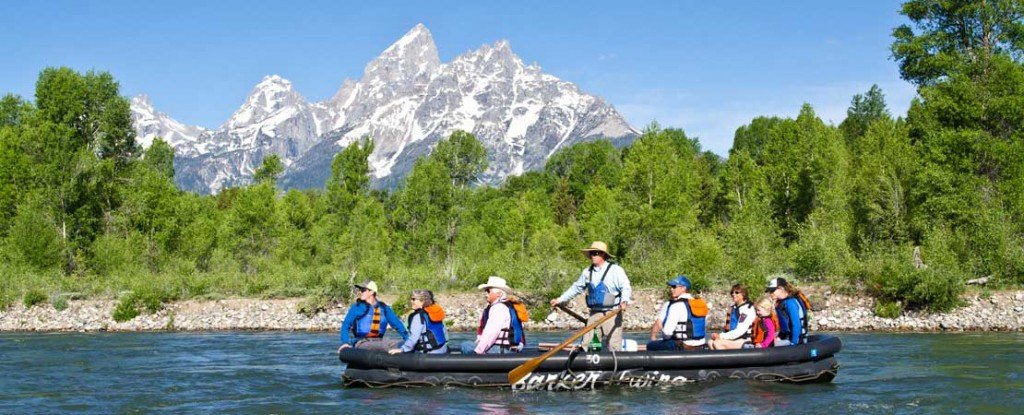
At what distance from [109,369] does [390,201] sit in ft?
254

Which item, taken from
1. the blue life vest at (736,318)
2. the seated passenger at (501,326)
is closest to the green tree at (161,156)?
the seated passenger at (501,326)

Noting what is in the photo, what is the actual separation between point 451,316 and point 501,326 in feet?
66.0

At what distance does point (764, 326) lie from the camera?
50.8 feet

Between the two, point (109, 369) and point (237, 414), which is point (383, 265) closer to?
point (109, 369)

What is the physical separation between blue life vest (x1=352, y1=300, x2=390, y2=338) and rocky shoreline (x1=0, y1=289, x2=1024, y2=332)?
16827mm

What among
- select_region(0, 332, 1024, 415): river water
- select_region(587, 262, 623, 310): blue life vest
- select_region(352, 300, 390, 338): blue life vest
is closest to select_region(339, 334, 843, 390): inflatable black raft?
select_region(0, 332, 1024, 415): river water

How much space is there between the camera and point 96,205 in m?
50.9

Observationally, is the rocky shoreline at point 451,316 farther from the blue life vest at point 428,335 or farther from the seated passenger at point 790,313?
the blue life vest at point 428,335

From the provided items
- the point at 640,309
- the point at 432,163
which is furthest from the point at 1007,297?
the point at 432,163

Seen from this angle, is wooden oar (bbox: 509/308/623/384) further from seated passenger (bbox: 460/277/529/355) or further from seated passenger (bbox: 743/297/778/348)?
seated passenger (bbox: 743/297/778/348)

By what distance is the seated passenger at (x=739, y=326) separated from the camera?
50.1 feet

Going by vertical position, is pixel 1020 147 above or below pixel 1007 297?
above

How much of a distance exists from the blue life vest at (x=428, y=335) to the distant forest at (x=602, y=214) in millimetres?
20206

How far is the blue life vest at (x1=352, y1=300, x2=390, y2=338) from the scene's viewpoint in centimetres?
1608
